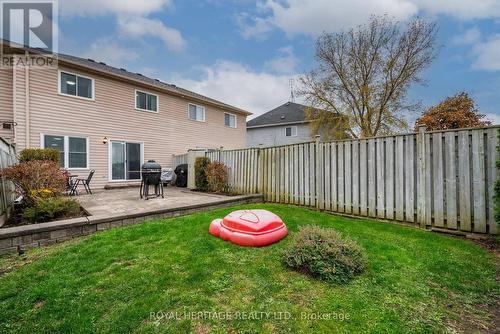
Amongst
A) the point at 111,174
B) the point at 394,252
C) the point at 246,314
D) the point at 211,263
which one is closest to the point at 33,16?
the point at 111,174

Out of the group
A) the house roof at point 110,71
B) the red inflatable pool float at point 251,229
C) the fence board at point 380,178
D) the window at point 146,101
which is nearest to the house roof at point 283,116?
the house roof at point 110,71

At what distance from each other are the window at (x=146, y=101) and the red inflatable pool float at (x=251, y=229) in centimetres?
1091

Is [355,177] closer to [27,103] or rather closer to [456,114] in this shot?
[27,103]

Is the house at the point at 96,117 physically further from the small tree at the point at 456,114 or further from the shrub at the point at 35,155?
the small tree at the point at 456,114

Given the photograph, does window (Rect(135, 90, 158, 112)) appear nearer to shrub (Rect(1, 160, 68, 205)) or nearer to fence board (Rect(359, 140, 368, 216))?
shrub (Rect(1, 160, 68, 205))

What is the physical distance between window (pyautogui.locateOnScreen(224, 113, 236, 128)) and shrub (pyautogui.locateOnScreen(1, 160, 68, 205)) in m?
12.7

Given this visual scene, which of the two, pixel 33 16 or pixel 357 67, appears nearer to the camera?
pixel 33 16

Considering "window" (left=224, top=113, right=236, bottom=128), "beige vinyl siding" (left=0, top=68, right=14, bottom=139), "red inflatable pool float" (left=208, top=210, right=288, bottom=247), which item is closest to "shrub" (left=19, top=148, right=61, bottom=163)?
"beige vinyl siding" (left=0, top=68, right=14, bottom=139)

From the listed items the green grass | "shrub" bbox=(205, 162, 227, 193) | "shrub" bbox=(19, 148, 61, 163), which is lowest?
the green grass

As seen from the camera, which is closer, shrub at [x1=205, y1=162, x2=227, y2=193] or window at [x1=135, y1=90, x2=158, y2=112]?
shrub at [x1=205, y1=162, x2=227, y2=193]

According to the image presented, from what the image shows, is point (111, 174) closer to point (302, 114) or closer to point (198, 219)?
point (198, 219)

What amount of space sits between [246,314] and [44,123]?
11.2 metres

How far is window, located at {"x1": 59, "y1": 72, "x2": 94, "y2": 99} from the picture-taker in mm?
9859

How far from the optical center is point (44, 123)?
366 inches
